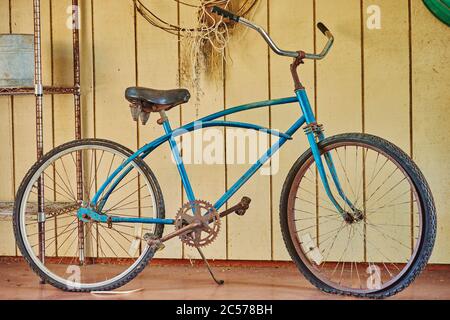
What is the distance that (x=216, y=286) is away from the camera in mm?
2436

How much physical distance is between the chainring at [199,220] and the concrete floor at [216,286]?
0.22 m

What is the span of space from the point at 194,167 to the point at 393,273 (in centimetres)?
100

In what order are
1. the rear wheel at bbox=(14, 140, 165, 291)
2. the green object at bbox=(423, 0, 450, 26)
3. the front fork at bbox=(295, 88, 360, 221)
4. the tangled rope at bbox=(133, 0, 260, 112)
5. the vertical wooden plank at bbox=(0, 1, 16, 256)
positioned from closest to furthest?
the front fork at bbox=(295, 88, 360, 221)
the green object at bbox=(423, 0, 450, 26)
the tangled rope at bbox=(133, 0, 260, 112)
the rear wheel at bbox=(14, 140, 165, 291)
the vertical wooden plank at bbox=(0, 1, 16, 256)

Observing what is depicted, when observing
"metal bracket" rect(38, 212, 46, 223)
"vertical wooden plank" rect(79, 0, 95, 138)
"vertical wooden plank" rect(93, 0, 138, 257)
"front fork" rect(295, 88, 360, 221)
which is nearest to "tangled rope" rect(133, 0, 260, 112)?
"vertical wooden plank" rect(93, 0, 138, 257)

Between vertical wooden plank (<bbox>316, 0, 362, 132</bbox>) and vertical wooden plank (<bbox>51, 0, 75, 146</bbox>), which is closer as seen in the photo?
vertical wooden plank (<bbox>316, 0, 362, 132</bbox>)

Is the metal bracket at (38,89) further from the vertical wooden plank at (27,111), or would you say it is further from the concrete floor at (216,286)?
the concrete floor at (216,286)

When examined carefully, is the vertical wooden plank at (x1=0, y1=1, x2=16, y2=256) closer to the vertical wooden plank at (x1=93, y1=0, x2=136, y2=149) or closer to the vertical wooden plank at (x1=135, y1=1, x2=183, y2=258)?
the vertical wooden plank at (x1=93, y1=0, x2=136, y2=149)

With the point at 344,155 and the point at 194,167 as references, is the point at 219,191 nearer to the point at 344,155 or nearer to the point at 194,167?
the point at 194,167

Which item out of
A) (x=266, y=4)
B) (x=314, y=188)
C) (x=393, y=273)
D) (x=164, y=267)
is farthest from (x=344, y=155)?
(x=164, y=267)

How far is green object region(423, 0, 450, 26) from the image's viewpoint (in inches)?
A: 96.5

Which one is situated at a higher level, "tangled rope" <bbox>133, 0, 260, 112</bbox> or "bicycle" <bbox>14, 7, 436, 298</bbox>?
"tangled rope" <bbox>133, 0, 260, 112</bbox>

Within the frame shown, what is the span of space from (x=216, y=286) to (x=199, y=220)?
1.07 feet

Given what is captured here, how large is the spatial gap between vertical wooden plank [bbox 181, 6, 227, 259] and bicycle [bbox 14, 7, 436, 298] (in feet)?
0.83

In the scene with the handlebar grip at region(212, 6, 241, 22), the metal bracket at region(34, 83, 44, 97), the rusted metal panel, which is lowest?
the metal bracket at region(34, 83, 44, 97)
